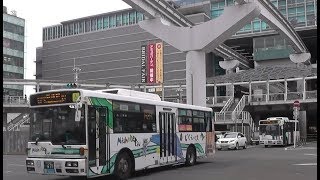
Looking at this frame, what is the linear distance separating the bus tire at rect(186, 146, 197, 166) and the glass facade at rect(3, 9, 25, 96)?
3309 inches

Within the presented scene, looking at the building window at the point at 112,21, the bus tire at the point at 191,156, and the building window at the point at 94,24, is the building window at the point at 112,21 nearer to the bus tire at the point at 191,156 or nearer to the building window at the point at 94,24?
the building window at the point at 94,24

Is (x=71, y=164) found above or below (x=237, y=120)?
below

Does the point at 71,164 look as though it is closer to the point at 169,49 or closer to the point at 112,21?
the point at 169,49

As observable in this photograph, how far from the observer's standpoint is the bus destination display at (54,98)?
1447 cm

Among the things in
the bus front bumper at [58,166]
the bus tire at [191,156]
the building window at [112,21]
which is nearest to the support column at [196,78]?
the bus tire at [191,156]

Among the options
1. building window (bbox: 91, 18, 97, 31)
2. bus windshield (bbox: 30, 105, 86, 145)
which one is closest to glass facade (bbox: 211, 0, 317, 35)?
building window (bbox: 91, 18, 97, 31)

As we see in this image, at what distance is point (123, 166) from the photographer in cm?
1583

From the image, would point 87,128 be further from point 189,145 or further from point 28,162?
point 189,145

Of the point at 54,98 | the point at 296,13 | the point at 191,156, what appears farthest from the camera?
the point at 296,13

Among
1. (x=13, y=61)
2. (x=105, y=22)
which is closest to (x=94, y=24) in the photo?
(x=105, y=22)

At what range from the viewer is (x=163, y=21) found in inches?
1409

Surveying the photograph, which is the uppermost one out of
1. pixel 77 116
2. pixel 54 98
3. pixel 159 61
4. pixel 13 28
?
pixel 13 28

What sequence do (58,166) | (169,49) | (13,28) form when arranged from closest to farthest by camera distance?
(58,166), (169,49), (13,28)

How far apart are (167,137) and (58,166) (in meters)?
5.72
